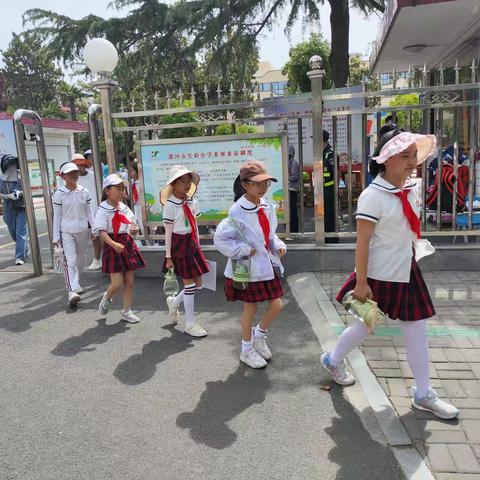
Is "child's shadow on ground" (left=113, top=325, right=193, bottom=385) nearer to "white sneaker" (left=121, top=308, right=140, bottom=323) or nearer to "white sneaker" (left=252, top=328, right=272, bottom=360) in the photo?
"white sneaker" (left=121, top=308, right=140, bottom=323)

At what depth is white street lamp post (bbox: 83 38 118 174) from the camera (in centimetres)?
620

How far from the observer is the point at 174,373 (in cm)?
377

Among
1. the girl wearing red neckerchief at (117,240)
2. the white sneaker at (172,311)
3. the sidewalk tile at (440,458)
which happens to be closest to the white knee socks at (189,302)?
the white sneaker at (172,311)

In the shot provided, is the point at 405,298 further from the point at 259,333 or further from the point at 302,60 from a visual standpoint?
the point at 302,60

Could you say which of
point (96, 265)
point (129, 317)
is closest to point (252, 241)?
point (129, 317)

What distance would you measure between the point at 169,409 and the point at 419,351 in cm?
164

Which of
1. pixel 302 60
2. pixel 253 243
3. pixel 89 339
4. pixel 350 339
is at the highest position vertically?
pixel 302 60

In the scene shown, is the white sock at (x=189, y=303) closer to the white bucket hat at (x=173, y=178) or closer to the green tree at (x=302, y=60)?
the white bucket hat at (x=173, y=178)

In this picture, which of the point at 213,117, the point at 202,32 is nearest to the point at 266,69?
the point at 202,32

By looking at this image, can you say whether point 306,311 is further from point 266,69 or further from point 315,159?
point 266,69

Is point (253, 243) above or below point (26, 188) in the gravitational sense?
below

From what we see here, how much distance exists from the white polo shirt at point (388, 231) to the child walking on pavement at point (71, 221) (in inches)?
150

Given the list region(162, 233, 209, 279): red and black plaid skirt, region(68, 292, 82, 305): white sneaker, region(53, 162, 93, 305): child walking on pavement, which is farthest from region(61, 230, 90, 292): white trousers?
region(162, 233, 209, 279): red and black plaid skirt

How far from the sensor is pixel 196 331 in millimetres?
4480
